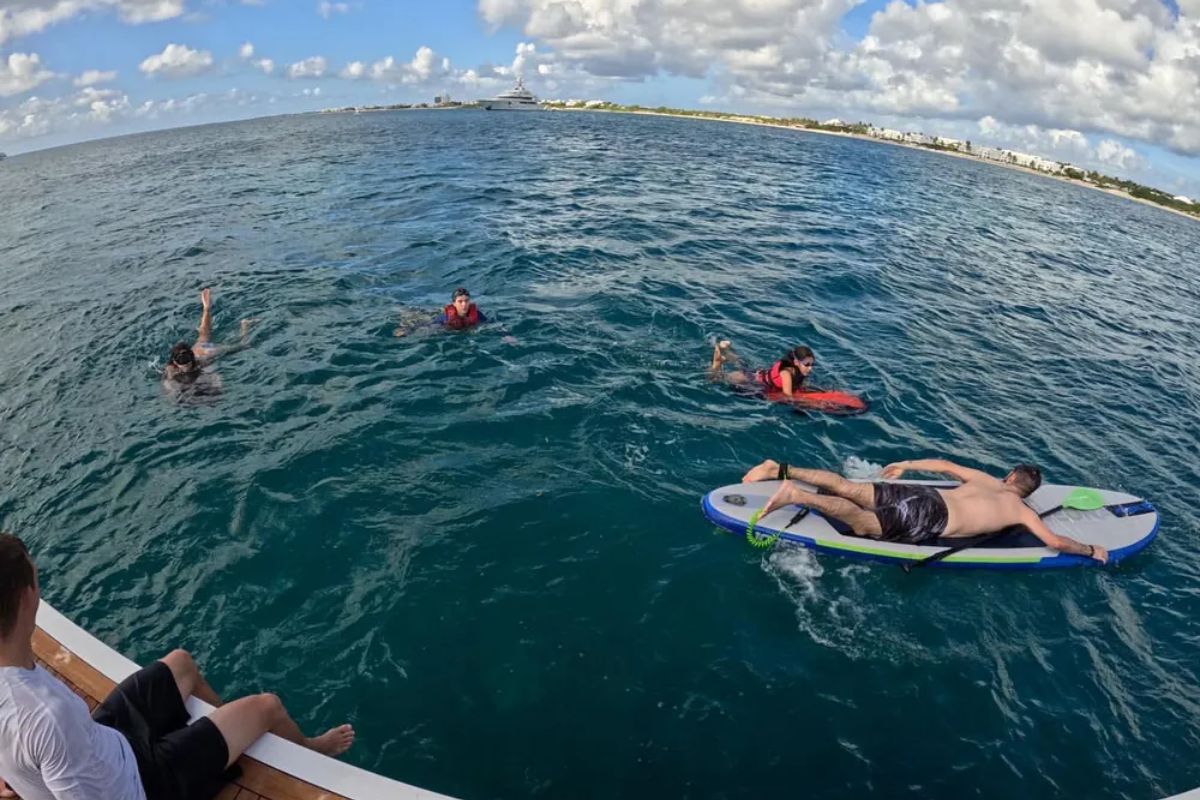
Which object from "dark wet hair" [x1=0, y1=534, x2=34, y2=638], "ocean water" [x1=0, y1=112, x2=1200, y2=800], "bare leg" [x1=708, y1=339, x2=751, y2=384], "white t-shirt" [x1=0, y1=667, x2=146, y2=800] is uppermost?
"dark wet hair" [x1=0, y1=534, x2=34, y2=638]

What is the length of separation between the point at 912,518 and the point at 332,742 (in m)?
7.95

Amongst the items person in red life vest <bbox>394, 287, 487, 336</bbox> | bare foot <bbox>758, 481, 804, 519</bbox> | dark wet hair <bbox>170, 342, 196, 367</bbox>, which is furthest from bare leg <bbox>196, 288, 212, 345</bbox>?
bare foot <bbox>758, 481, 804, 519</bbox>

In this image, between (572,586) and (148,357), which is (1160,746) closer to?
(572,586)

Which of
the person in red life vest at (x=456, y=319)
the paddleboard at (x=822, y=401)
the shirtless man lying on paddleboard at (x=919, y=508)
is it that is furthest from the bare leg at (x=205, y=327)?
the shirtless man lying on paddleboard at (x=919, y=508)

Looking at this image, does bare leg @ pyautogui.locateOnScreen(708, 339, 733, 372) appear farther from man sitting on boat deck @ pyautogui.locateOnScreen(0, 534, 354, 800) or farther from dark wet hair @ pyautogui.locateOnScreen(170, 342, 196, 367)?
dark wet hair @ pyautogui.locateOnScreen(170, 342, 196, 367)

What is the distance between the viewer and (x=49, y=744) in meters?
3.38

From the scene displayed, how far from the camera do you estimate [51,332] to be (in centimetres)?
1667

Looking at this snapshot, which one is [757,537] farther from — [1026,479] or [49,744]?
[49,744]

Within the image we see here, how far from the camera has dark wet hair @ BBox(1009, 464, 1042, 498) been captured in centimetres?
972

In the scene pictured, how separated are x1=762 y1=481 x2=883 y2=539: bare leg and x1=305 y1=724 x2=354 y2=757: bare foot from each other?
19.6 ft

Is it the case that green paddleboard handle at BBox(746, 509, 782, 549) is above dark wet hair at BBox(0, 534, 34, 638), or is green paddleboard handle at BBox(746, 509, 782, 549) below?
below

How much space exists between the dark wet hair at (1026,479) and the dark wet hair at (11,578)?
38.1ft

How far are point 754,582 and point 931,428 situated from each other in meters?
6.85

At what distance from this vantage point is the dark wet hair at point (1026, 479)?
9.72 m
